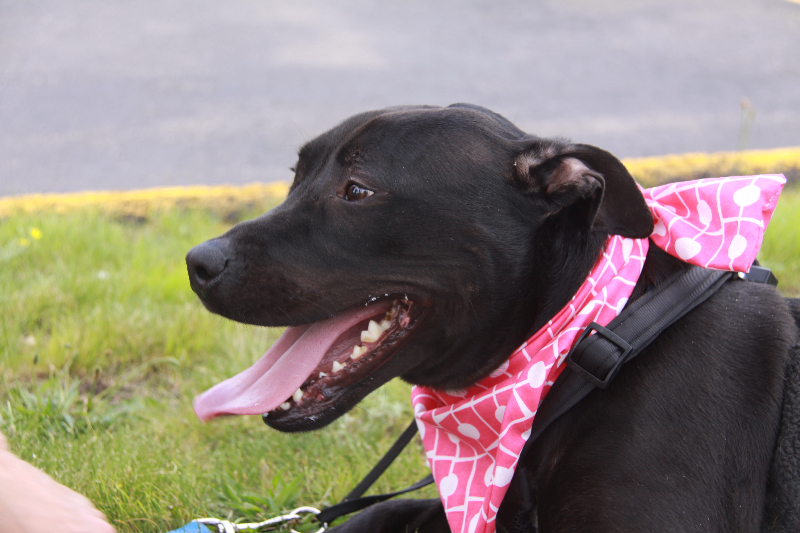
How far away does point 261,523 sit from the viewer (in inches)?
88.9

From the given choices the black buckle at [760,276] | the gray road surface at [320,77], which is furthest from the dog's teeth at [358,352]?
the gray road surface at [320,77]

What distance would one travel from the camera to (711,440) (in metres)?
1.80

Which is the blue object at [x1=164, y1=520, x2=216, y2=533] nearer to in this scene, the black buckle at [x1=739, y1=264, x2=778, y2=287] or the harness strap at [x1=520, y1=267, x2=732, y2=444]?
the harness strap at [x1=520, y1=267, x2=732, y2=444]

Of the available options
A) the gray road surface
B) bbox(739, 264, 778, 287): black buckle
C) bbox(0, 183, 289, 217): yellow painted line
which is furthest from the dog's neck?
the gray road surface

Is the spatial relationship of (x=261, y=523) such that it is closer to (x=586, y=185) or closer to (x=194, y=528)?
(x=194, y=528)

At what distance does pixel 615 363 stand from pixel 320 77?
6080 millimetres

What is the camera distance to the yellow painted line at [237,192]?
4973mm

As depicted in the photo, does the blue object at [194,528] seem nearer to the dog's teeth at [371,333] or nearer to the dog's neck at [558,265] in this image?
the dog's teeth at [371,333]

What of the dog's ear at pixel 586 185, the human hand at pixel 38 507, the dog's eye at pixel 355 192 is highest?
the dog's ear at pixel 586 185

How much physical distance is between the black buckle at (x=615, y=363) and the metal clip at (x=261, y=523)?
1.03 meters

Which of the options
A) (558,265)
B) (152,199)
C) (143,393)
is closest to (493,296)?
(558,265)

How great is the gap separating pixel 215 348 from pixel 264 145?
122 inches

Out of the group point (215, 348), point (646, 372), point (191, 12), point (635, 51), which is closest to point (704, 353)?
point (646, 372)

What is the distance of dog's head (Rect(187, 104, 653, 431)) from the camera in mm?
2061
